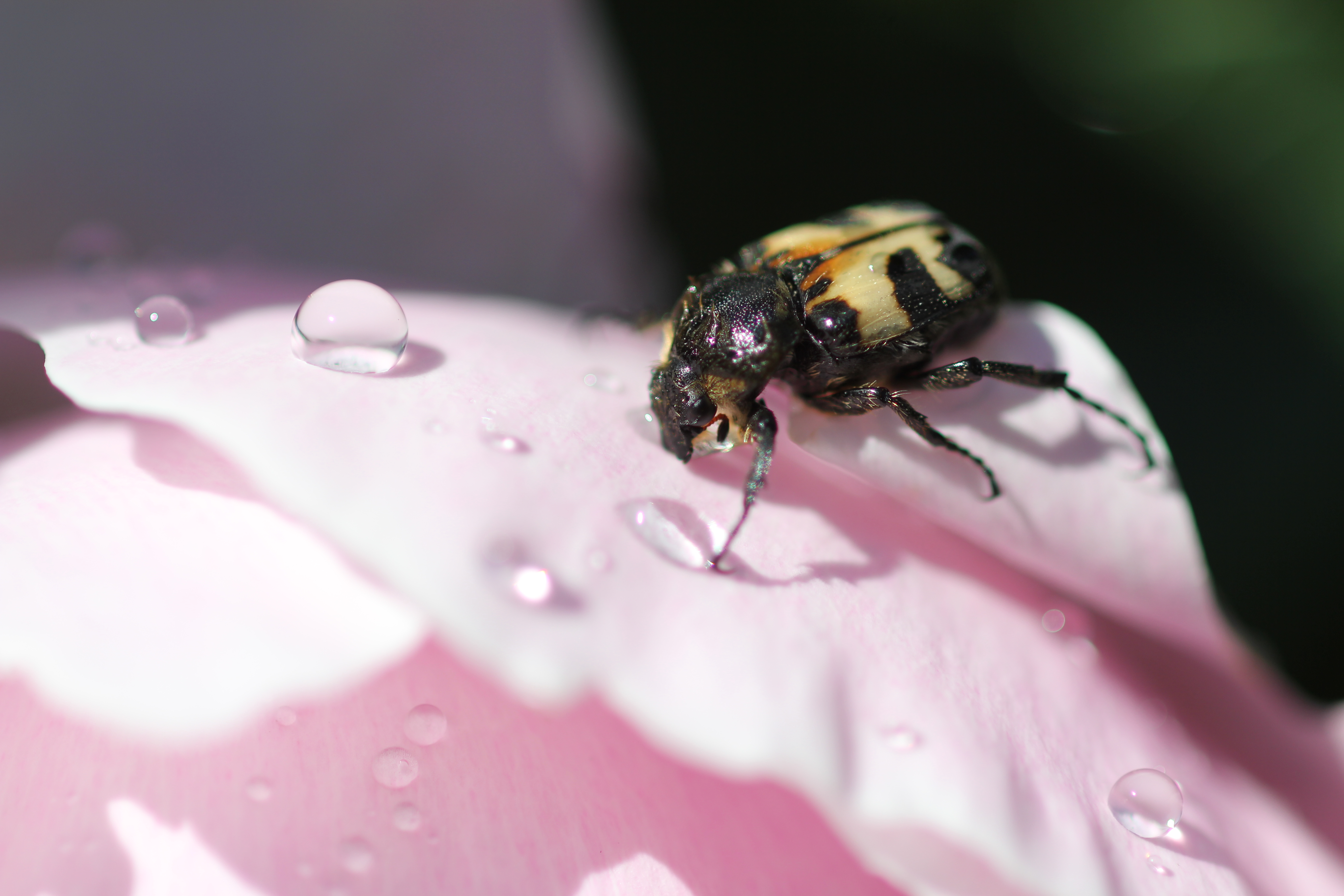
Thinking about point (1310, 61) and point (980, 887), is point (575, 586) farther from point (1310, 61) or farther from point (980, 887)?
point (1310, 61)

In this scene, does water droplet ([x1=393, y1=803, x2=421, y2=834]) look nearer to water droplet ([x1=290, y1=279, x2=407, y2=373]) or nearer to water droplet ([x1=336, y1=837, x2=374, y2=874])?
water droplet ([x1=336, y1=837, x2=374, y2=874])

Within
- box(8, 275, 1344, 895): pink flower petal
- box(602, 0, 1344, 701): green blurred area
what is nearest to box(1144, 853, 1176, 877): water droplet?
box(8, 275, 1344, 895): pink flower petal

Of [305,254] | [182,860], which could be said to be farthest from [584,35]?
[182,860]

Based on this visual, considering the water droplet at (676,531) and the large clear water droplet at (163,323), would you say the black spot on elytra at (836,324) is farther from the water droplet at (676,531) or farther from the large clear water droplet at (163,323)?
the large clear water droplet at (163,323)

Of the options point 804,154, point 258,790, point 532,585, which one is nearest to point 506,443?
point 532,585

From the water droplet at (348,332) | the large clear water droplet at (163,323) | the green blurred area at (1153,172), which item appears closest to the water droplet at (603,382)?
the water droplet at (348,332)
